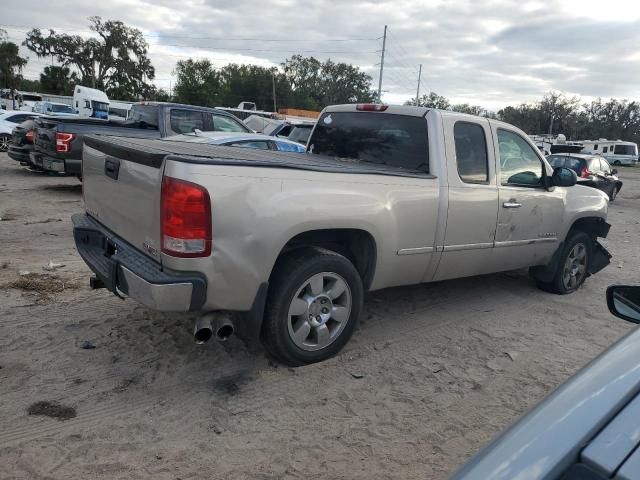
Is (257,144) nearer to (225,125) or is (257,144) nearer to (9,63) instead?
→ (225,125)

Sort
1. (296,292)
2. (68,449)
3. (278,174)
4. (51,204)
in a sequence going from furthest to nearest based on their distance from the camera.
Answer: (51,204) → (296,292) → (278,174) → (68,449)

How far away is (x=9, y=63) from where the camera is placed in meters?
58.1

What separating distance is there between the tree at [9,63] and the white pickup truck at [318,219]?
6516 centimetres

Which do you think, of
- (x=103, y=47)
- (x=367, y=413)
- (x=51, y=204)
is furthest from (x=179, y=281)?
(x=103, y=47)

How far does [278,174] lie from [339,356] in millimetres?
1545

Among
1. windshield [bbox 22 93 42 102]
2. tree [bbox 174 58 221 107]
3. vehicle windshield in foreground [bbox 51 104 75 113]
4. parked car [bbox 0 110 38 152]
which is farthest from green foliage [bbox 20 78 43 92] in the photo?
parked car [bbox 0 110 38 152]

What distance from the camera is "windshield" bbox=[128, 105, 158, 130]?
1038 centimetres

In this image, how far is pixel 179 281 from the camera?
2.96 meters

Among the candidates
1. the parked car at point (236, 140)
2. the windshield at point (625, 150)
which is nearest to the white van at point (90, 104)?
the parked car at point (236, 140)

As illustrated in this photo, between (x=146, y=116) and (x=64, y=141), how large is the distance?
1.66 m

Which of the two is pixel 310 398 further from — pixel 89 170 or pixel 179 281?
pixel 89 170

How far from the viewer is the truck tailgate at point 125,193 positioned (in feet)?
10.3

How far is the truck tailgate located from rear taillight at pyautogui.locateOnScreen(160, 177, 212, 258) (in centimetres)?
10

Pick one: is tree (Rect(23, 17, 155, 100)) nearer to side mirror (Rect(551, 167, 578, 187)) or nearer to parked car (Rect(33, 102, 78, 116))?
parked car (Rect(33, 102, 78, 116))
